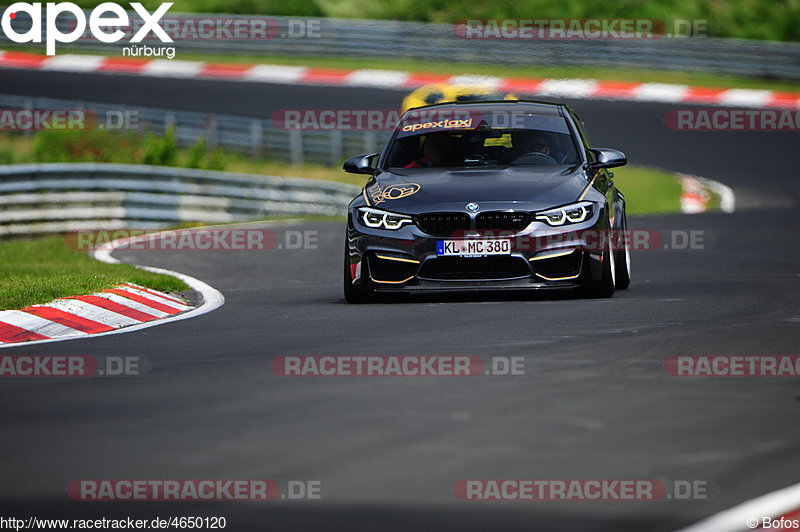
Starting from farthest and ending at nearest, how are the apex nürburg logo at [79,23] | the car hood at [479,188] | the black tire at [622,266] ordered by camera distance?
the apex nürburg logo at [79,23], the black tire at [622,266], the car hood at [479,188]

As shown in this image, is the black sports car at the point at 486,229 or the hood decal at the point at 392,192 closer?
the black sports car at the point at 486,229

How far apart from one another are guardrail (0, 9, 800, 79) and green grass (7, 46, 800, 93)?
0.43 feet

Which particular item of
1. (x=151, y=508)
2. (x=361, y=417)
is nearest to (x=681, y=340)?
(x=361, y=417)

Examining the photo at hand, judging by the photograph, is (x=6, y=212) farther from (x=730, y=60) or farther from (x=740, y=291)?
(x=730, y=60)

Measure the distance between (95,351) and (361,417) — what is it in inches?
105

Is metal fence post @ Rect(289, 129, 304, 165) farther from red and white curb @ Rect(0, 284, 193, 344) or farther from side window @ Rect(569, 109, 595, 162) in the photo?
red and white curb @ Rect(0, 284, 193, 344)

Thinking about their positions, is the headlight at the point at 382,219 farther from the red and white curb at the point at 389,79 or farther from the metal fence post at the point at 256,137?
the red and white curb at the point at 389,79

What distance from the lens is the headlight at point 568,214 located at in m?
10.1

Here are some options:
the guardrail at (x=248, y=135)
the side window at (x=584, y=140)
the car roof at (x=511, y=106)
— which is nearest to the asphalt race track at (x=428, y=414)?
the side window at (x=584, y=140)

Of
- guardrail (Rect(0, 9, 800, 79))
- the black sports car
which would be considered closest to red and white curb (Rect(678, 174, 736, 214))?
guardrail (Rect(0, 9, 800, 79))

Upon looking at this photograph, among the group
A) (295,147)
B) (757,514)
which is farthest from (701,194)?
(757,514)

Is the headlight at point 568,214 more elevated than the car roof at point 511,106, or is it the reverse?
the car roof at point 511,106

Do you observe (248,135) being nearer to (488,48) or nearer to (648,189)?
(648,189)

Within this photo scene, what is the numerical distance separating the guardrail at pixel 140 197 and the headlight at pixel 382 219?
1016cm
